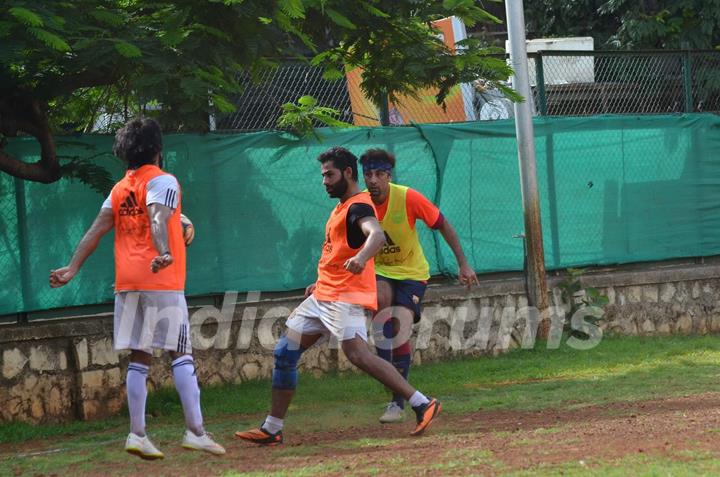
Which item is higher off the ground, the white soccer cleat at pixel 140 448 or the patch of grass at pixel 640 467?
the white soccer cleat at pixel 140 448

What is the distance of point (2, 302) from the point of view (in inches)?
392

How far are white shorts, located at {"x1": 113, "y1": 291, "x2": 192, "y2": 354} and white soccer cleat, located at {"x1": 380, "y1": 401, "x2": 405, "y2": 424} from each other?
79.5 inches

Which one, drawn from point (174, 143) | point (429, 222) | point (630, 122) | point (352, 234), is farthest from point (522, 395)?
point (630, 122)

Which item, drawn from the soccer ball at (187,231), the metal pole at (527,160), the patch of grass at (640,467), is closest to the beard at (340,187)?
the soccer ball at (187,231)

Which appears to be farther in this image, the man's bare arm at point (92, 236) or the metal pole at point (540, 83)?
the metal pole at point (540, 83)

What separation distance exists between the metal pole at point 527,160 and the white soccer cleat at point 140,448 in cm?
594

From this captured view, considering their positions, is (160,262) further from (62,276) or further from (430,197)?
(430,197)

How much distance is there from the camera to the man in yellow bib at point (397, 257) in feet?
29.7

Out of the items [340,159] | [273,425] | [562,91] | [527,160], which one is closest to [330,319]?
[273,425]

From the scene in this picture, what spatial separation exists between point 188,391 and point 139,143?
145cm

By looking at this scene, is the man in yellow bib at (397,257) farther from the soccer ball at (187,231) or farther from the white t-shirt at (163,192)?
the white t-shirt at (163,192)

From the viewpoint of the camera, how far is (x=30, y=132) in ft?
31.8

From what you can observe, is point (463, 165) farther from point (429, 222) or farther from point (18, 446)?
point (18, 446)

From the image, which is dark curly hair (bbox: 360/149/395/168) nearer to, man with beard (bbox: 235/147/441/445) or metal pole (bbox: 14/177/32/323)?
man with beard (bbox: 235/147/441/445)
